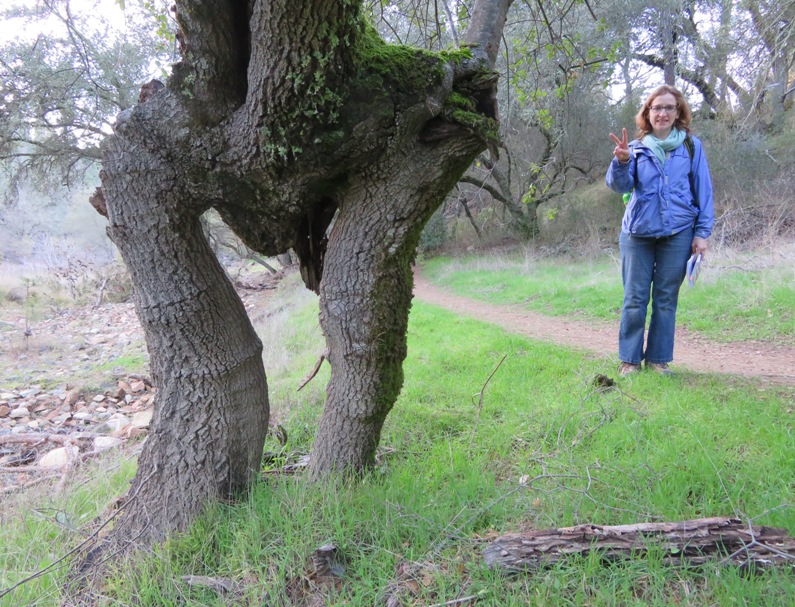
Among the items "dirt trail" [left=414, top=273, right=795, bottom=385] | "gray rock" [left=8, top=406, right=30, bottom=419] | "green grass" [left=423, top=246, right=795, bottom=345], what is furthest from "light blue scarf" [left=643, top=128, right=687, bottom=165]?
"gray rock" [left=8, top=406, right=30, bottom=419]

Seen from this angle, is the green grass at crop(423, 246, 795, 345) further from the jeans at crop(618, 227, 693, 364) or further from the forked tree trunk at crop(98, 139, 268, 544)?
the forked tree trunk at crop(98, 139, 268, 544)

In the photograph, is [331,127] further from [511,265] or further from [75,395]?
[511,265]

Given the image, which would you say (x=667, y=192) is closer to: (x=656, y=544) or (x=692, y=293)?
(x=656, y=544)

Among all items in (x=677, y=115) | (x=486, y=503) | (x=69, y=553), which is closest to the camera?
(x=69, y=553)

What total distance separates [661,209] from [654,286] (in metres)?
0.67

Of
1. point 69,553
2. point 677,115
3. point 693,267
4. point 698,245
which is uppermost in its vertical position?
point 677,115

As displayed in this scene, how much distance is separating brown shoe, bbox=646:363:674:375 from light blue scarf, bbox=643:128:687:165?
1727mm

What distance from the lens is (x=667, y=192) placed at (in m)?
3.71

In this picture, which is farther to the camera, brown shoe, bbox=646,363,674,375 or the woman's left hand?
brown shoe, bbox=646,363,674,375

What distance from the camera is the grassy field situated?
178 centimetres

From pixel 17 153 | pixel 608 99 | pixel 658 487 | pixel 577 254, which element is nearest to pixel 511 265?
pixel 577 254

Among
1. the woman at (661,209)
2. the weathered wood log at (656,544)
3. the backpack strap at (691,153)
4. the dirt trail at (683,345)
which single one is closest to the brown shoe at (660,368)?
the woman at (661,209)

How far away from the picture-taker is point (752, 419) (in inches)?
117

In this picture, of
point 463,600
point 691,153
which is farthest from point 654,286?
point 463,600
